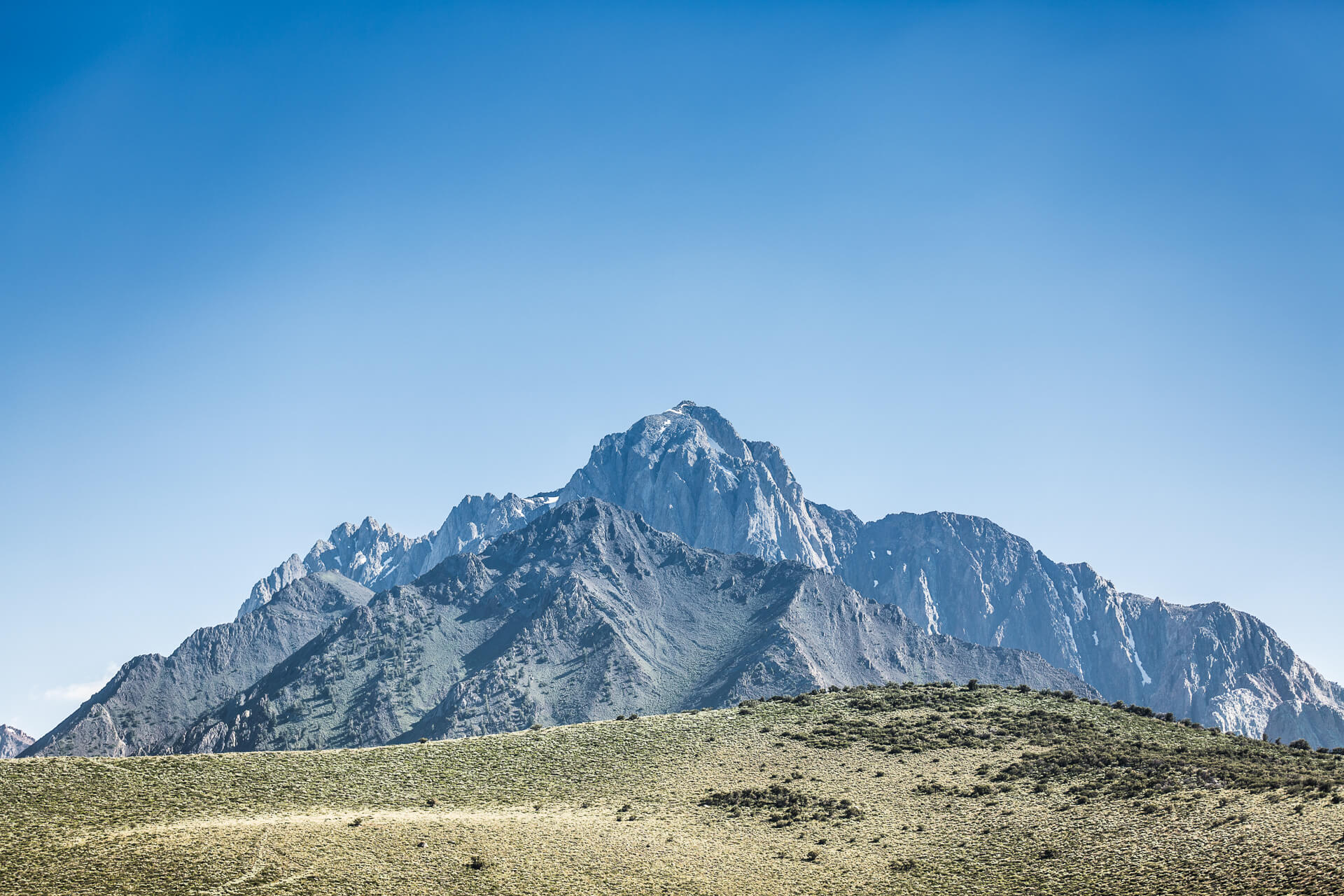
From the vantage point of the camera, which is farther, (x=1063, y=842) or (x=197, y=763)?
(x=197, y=763)

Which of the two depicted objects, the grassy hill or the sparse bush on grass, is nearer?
the grassy hill

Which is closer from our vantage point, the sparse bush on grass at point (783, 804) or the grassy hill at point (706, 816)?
the grassy hill at point (706, 816)

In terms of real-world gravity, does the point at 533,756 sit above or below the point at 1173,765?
above

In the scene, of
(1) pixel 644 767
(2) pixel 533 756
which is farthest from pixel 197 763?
(1) pixel 644 767

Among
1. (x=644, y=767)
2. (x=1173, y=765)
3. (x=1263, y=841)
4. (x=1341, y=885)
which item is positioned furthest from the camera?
(x=644, y=767)

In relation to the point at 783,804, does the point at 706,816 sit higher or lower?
higher

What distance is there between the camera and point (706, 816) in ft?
247

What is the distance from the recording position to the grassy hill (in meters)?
58.4

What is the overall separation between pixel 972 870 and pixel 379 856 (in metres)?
36.0

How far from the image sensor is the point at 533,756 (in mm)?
90000

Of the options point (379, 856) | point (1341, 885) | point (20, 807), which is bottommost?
point (1341, 885)

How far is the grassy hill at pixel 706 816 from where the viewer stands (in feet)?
192

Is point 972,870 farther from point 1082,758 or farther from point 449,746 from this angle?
point 449,746

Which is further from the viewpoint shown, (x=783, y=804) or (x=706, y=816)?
(x=783, y=804)
